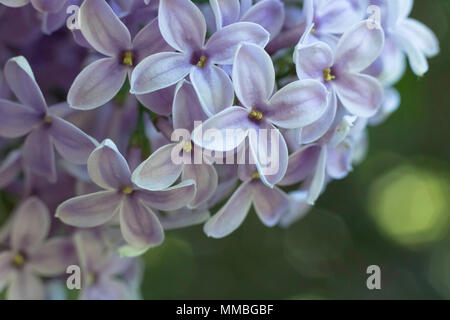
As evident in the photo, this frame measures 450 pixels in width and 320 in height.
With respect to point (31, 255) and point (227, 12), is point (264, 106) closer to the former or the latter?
point (227, 12)

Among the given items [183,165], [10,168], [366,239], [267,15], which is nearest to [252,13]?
[267,15]

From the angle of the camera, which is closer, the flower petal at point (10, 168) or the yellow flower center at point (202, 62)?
the yellow flower center at point (202, 62)

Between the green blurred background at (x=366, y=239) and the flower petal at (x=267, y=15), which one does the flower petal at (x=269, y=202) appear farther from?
the green blurred background at (x=366, y=239)

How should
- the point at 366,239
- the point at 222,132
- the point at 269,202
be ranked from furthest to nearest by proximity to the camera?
the point at 366,239 → the point at 269,202 → the point at 222,132

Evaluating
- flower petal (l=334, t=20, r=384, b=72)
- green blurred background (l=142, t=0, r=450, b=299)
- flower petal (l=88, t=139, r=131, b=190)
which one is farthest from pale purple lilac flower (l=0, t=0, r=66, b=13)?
green blurred background (l=142, t=0, r=450, b=299)

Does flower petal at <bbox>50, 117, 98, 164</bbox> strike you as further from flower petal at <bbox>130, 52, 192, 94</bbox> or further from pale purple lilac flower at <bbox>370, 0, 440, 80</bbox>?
pale purple lilac flower at <bbox>370, 0, 440, 80</bbox>

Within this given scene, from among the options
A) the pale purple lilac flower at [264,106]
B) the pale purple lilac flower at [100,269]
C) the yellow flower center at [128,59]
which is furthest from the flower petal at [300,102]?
the pale purple lilac flower at [100,269]

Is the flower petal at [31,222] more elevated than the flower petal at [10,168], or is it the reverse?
the flower petal at [10,168]
